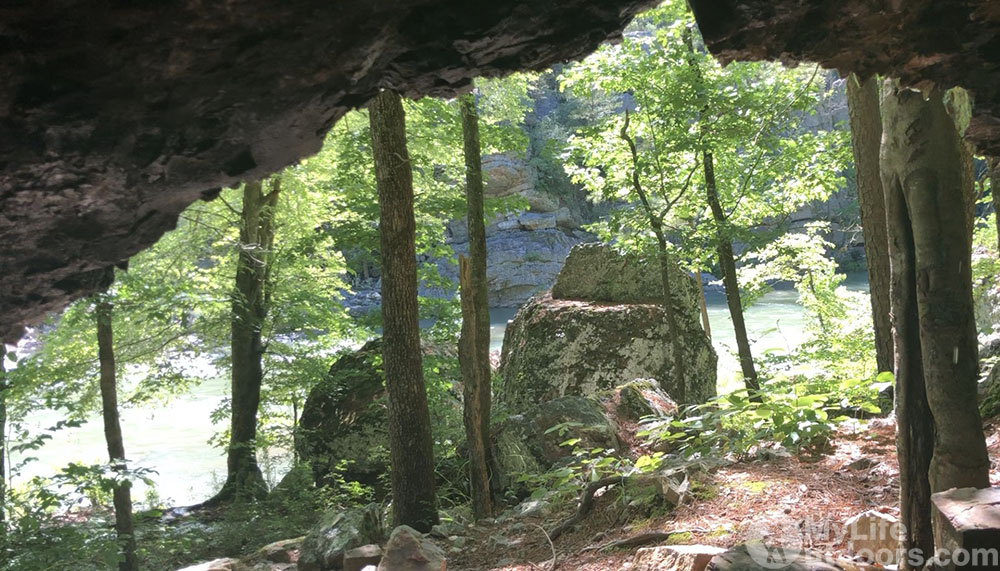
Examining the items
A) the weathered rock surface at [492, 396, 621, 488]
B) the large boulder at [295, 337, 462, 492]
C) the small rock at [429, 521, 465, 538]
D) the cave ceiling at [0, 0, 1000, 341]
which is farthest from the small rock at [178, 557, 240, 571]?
the large boulder at [295, 337, 462, 492]

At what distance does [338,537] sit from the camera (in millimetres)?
5746

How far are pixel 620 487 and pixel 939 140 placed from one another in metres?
3.12

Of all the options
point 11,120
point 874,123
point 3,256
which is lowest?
point 3,256

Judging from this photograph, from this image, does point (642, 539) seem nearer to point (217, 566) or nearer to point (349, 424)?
point (217, 566)

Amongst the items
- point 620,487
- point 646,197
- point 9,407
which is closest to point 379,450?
point 9,407

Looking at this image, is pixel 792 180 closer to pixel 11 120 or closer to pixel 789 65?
pixel 789 65

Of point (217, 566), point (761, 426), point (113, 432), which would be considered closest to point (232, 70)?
point (217, 566)

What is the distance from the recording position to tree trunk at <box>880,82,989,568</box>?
2.80 metres

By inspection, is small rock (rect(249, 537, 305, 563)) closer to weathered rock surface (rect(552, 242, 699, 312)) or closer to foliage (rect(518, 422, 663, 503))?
foliage (rect(518, 422, 663, 503))

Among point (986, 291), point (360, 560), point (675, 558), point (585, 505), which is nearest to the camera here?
point (675, 558)

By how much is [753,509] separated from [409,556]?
6.68 feet

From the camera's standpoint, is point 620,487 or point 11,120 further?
point 620,487

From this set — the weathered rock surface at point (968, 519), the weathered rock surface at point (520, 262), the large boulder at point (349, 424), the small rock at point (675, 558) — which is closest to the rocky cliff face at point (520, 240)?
the weathered rock surface at point (520, 262)

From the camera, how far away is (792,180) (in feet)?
35.0
